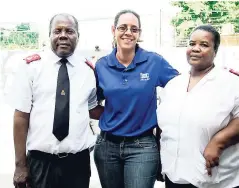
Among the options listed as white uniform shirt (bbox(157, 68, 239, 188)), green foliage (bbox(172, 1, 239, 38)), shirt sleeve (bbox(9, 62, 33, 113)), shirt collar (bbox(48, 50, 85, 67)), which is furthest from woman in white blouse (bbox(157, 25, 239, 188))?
green foliage (bbox(172, 1, 239, 38))

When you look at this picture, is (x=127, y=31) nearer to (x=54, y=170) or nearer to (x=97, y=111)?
(x=97, y=111)

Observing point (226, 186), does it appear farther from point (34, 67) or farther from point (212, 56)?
point (34, 67)

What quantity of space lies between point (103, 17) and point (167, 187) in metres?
5.76

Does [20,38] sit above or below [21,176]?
above

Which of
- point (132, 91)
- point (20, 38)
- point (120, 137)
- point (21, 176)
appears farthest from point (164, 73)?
point (20, 38)

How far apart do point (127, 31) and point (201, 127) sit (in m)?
0.71

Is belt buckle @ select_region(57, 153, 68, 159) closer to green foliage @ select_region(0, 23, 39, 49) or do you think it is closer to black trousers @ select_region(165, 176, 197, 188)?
black trousers @ select_region(165, 176, 197, 188)

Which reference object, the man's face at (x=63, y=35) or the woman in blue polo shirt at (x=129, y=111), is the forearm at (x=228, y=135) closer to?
the woman in blue polo shirt at (x=129, y=111)

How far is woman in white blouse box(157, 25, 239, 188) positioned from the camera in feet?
4.66

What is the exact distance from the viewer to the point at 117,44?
184 cm

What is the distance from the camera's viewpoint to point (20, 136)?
1617 mm

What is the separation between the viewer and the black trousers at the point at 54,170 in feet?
5.30

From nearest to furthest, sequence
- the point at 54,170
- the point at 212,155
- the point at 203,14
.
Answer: the point at 212,155 < the point at 54,170 < the point at 203,14

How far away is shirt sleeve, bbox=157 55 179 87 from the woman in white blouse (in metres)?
0.21
